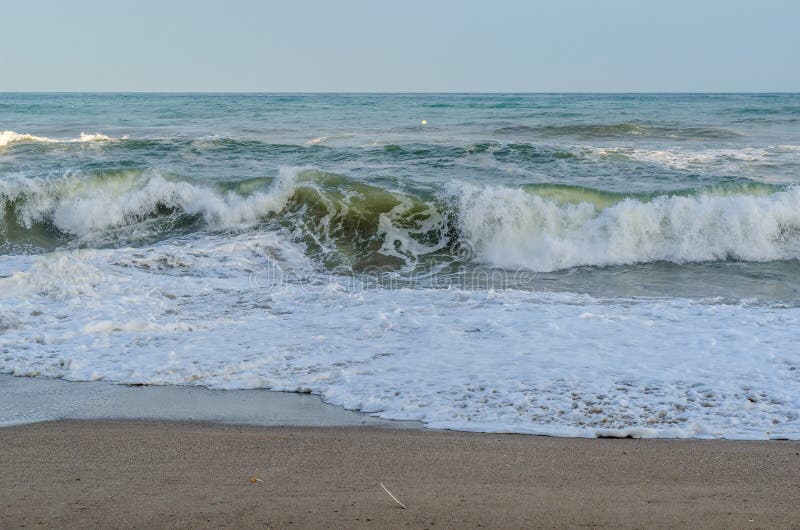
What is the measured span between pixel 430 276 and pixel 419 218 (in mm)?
2661

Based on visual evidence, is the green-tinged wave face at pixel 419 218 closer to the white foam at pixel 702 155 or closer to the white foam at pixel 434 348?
the white foam at pixel 434 348

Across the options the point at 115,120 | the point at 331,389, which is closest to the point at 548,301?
the point at 331,389

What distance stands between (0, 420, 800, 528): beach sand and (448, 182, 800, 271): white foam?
19.3ft

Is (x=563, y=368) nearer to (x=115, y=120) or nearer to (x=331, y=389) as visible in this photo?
(x=331, y=389)

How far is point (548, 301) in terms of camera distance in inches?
289

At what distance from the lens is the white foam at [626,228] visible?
9984 millimetres

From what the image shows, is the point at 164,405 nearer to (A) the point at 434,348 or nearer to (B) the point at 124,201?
(A) the point at 434,348

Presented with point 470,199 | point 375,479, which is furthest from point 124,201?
point 375,479

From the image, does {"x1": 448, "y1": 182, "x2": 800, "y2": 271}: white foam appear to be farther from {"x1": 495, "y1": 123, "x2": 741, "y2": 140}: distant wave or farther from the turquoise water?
{"x1": 495, "y1": 123, "x2": 741, "y2": 140}: distant wave

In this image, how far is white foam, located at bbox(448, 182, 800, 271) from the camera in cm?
998

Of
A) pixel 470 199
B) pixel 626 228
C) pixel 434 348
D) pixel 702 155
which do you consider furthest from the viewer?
pixel 702 155

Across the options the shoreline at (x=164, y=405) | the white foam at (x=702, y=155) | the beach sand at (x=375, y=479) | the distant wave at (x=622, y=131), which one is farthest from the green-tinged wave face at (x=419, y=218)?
the distant wave at (x=622, y=131)

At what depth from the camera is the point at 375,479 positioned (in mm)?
3420

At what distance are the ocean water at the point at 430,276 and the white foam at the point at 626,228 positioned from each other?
42 mm
